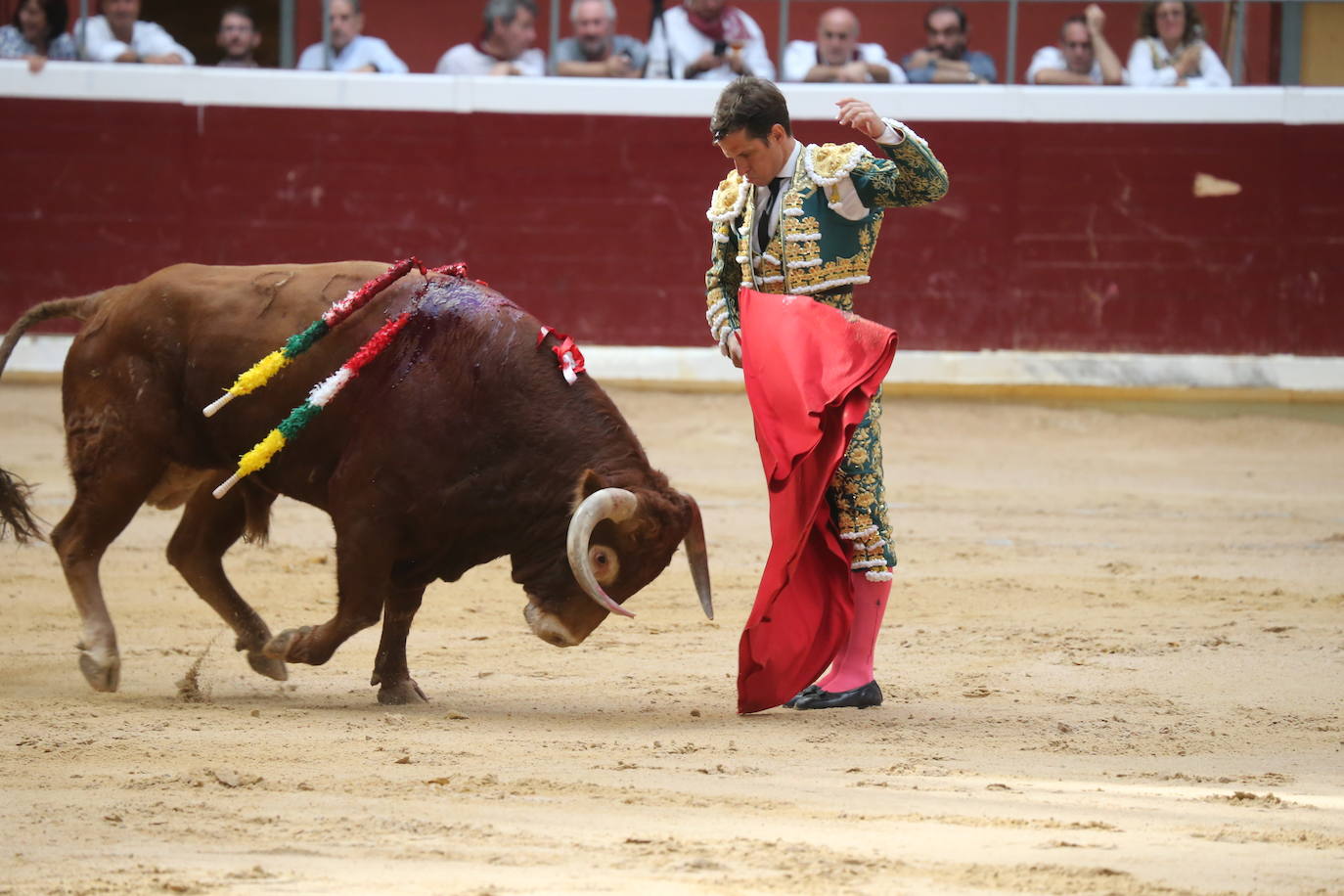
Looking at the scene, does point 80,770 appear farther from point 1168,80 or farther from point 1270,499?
point 1168,80

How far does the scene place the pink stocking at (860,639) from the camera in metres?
4.03

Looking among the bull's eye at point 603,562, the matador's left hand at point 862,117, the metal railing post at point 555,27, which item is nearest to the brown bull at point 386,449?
the bull's eye at point 603,562

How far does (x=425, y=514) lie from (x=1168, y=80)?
6711mm

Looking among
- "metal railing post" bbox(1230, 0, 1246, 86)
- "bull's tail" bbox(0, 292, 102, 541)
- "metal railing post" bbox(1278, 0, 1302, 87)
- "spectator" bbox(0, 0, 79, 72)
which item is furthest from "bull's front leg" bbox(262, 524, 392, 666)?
"metal railing post" bbox(1278, 0, 1302, 87)

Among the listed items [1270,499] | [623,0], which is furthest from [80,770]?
[623,0]

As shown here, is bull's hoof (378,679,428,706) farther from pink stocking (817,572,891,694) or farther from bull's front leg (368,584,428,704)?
pink stocking (817,572,891,694)

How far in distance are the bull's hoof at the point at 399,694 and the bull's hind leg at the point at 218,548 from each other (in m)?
0.46

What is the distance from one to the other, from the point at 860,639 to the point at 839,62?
607 cm

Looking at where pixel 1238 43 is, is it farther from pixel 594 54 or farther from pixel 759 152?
pixel 759 152

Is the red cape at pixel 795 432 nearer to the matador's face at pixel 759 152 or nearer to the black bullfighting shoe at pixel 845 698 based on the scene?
the black bullfighting shoe at pixel 845 698

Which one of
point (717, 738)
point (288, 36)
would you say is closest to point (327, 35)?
point (288, 36)

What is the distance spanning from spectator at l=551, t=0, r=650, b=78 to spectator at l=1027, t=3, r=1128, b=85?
6.72ft

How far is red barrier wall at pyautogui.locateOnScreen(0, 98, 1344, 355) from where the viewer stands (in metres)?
9.59

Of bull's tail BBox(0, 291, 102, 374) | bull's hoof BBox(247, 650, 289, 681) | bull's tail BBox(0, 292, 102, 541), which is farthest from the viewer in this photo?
bull's tail BBox(0, 292, 102, 541)
